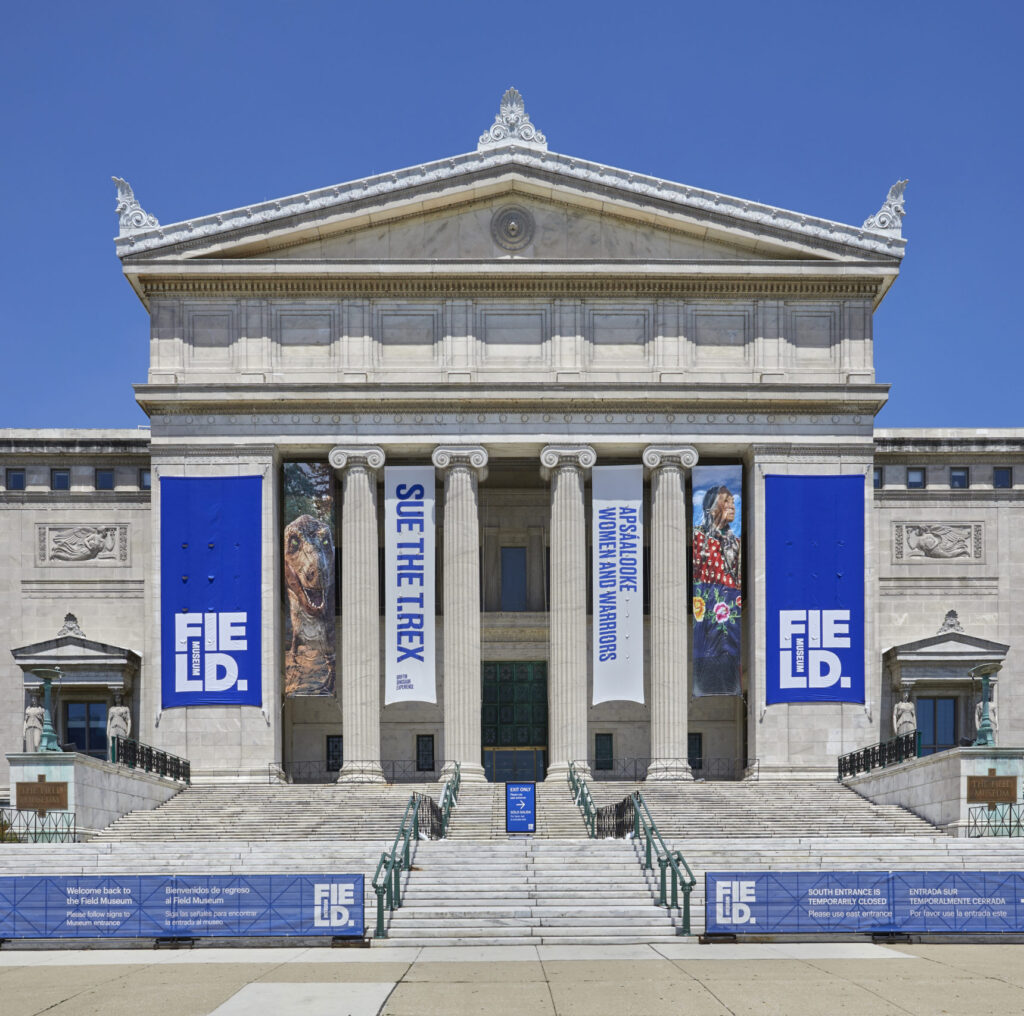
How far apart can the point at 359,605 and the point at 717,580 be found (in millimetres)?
12421

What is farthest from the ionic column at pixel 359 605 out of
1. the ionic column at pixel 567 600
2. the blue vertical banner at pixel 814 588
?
the blue vertical banner at pixel 814 588

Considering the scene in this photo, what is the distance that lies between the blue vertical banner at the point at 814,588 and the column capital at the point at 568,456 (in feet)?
20.7

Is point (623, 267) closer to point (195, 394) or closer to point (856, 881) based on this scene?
point (195, 394)

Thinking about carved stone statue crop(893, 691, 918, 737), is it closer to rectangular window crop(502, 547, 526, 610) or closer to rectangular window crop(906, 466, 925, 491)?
rectangular window crop(906, 466, 925, 491)

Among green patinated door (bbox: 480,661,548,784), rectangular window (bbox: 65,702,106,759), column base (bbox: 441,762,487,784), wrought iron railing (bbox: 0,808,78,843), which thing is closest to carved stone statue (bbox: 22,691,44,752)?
rectangular window (bbox: 65,702,106,759)

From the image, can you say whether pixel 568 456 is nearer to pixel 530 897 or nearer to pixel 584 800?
pixel 584 800

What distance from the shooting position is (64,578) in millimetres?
56344

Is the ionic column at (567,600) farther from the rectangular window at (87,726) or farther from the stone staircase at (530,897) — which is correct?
the rectangular window at (87,726)

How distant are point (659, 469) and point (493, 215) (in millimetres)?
10707

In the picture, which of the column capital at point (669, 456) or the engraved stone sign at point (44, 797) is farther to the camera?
the column capital at point (669, 456)

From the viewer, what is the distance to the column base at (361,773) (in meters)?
51.5

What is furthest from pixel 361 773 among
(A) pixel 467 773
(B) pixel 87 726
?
(B) pixel 87 726

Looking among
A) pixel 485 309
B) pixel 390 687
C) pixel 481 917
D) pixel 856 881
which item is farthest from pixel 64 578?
pixel 856 881

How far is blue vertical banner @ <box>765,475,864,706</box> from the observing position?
52.5 m
